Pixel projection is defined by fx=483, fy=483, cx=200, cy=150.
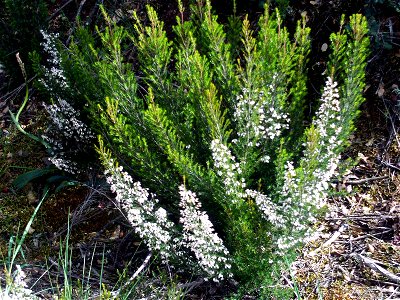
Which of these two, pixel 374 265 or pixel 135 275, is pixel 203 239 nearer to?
pixel 135 275

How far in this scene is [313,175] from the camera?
7.10 feet

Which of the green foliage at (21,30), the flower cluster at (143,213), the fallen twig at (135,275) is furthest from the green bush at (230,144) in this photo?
the green foliage at (21,30)

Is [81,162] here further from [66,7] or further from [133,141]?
[66,7]

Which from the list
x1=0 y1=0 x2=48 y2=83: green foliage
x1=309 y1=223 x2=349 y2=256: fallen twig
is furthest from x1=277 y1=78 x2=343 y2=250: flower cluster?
x1=0 y1=0 x2=48 y2=83: green foliage

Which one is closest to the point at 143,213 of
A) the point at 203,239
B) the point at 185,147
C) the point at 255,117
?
the point at 203,239

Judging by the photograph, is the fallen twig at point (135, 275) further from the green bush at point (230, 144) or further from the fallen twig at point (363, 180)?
the fallen twig at point (363, 180)

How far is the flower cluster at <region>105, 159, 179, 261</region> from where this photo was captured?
221 centimetres

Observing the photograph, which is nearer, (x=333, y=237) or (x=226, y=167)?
(x=226, y=167)

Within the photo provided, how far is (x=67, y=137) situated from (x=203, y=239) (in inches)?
55.9

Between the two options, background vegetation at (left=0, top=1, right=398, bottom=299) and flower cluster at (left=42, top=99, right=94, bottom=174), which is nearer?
background vegetation at (left=0, top=1, right=398, bottom=299)

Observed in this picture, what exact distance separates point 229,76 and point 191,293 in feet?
3.95

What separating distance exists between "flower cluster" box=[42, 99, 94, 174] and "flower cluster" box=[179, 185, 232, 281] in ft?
3.56

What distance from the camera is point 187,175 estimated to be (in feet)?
7.41

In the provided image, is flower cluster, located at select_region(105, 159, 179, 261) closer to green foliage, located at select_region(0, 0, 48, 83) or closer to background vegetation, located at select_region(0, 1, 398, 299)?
background vegetation, located at select_region(0, 1, 398, 299)
